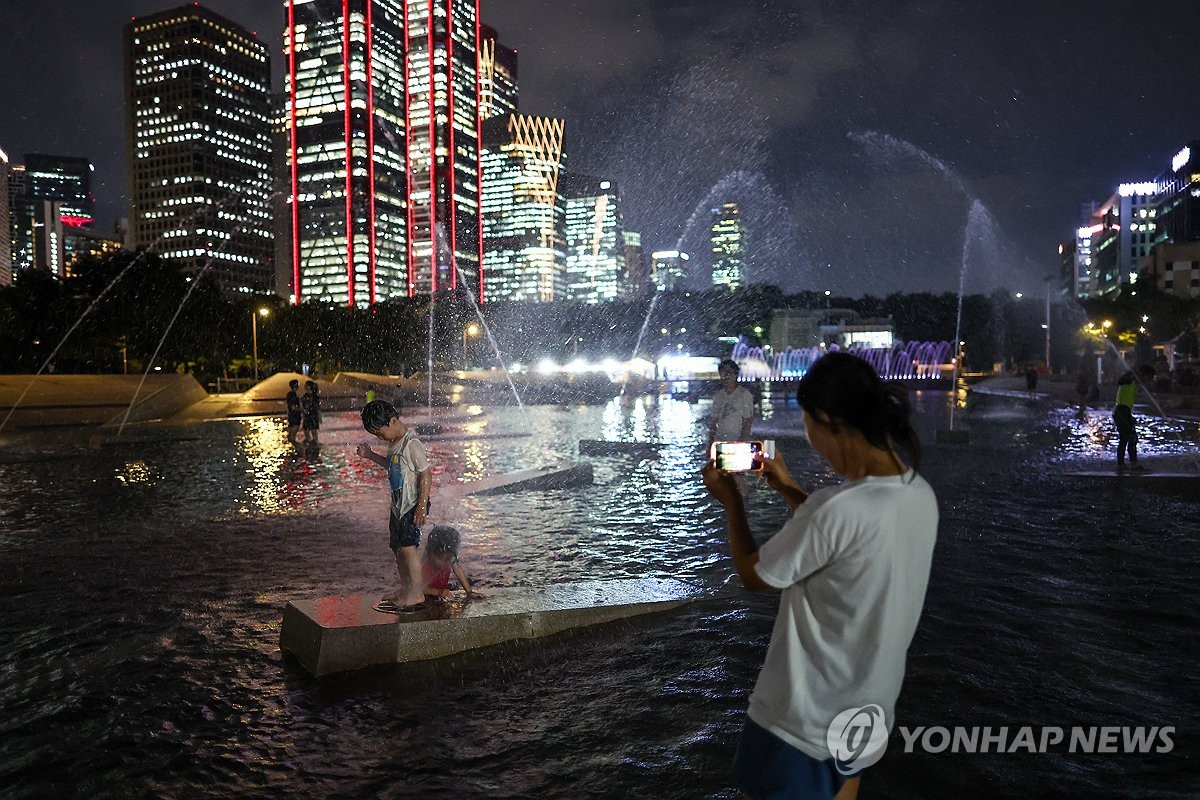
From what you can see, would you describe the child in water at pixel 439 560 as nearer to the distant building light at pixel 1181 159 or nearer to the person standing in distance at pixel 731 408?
the person standing in distance at pixel 731 408

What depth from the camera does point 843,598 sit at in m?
2.03

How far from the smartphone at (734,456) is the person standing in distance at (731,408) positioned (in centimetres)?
631

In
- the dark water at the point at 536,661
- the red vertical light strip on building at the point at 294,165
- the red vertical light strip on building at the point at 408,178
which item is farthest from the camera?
the red vertical light strip on building at the point at 408,178

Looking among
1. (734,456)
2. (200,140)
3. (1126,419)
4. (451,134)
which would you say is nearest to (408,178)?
(451,134)

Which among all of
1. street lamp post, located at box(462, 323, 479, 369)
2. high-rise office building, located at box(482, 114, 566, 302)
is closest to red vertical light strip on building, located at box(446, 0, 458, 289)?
high-rise office building, located at box(482, 114, 566, 302)

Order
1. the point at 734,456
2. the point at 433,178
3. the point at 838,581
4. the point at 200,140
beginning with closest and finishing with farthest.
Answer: the point at 838,581 → the point at 734,456 → the point at 200,140 → the point at 433,178

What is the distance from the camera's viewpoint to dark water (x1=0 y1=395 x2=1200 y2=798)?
12.9ft

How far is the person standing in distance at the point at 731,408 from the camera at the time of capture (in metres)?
8.76

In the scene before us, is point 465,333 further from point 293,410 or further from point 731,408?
point 731,408

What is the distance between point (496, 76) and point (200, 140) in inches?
2736

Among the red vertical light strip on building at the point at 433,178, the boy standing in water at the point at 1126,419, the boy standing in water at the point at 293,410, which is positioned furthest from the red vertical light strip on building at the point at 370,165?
the boy standing in water at the point at 1126,419

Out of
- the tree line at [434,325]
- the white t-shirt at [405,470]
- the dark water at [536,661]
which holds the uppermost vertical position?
the tree line at [434,325]

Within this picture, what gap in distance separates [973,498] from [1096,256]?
544ft

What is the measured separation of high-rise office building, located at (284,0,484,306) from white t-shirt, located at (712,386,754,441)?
128 metres
